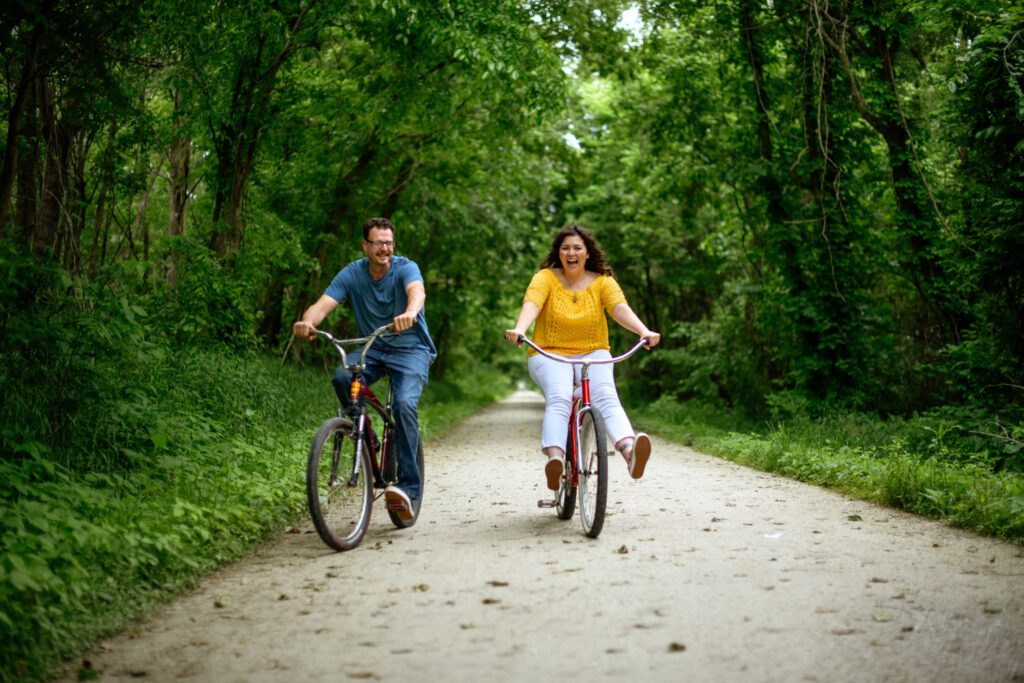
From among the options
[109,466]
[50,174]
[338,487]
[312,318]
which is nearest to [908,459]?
[338,487]

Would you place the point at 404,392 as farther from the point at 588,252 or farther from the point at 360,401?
the point at 588,252

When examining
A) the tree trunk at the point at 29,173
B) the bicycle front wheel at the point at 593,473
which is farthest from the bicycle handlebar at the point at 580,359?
the tree trunk at the point at 29,173

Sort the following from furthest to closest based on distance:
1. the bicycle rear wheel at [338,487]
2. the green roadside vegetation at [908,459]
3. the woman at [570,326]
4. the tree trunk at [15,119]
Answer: the tree trunk at [15,119]
the green roadside vegetation at [908,459]
the woman at [570,326]
the bicycle rear wheel at [338,487]

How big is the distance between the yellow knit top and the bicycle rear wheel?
164 cm

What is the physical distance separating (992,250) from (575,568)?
24.0 feet

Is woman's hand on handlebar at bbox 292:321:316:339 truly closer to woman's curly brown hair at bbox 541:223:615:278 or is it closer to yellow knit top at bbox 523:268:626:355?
yellow knit top at bbox 523:268:626:355

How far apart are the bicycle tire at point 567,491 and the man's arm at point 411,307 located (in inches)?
58.5

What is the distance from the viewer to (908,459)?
28.9 feet

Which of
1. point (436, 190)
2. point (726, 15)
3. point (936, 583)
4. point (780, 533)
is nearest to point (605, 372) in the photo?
point (780, 533)

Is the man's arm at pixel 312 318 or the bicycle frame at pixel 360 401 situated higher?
the man's arm at pixel 312 318

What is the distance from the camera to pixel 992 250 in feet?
33.5

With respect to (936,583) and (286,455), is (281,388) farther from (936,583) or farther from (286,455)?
(936,583)

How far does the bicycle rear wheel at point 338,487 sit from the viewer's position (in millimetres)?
5711

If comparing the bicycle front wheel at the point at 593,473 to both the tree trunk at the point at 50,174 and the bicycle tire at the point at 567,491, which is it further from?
the tree trunk at the point at 50,174
